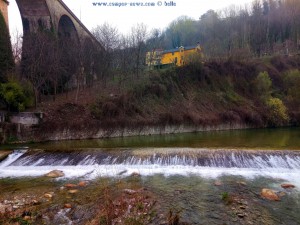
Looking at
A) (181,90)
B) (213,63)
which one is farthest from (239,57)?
(181,90)

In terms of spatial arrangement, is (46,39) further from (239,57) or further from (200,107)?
(239,57)

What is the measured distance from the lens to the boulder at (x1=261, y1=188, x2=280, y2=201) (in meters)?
9.02

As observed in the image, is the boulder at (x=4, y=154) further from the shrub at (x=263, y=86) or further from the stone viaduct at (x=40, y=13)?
the shrub at (x=263, y=86)

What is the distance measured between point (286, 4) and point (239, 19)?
512 inches

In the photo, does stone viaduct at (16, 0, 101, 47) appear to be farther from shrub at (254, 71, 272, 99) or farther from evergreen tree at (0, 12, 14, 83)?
A: shrub at (254, 71, 272, 99)

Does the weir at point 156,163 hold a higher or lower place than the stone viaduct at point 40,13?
lower

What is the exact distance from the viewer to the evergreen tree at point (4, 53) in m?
22.0

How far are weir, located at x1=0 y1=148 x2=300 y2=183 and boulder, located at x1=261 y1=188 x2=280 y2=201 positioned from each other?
222 cm

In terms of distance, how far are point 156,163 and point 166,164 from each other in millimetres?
550

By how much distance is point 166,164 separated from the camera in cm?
1362

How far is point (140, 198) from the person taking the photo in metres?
8.84

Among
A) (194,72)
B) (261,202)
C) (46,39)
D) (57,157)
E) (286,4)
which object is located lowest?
(261,202)

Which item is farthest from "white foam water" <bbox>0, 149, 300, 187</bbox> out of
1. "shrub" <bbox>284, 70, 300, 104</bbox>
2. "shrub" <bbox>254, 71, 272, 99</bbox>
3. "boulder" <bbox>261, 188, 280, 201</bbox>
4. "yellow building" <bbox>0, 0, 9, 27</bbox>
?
"shrub" <bbox>284, 70, 300, 104</bbox>

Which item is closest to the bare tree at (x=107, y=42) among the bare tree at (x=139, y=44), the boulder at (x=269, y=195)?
the bare tree at (x=139, y=44)
